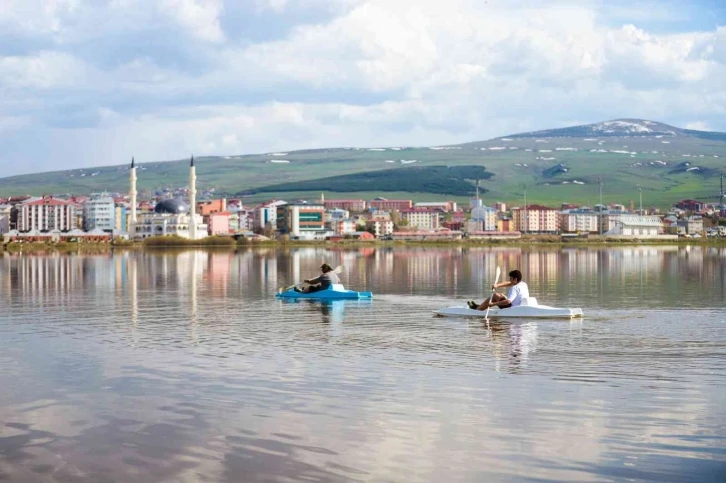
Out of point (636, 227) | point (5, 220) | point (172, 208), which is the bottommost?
point (636, 227)

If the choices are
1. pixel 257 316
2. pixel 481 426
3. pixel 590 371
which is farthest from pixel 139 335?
pixel 481 426

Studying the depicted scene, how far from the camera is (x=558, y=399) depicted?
10.3 m

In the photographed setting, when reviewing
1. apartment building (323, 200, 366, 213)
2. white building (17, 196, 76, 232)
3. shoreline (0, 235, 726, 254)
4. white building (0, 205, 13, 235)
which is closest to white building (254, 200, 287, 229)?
shoreline (0, 235, 726, 254)

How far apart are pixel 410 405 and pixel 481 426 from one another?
112cm

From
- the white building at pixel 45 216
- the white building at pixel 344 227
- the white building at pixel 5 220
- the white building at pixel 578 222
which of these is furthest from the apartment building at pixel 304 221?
the white building at pixel 578 222

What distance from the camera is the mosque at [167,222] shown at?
112125mm

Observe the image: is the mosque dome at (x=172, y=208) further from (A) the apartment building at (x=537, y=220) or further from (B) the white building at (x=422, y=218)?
(A) the apartment building at (x=537, y=220)

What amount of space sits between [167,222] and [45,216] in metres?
23.1

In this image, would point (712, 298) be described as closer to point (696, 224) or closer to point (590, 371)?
point (590, 371)

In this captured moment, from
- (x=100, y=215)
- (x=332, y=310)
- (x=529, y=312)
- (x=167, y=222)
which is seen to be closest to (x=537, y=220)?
(x=167, y=222)

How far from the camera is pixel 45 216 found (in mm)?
130250

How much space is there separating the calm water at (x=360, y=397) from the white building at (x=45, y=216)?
11358cm

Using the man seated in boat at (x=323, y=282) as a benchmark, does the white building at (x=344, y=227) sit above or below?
above

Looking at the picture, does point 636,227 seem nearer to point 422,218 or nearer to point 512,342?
point 422,218
